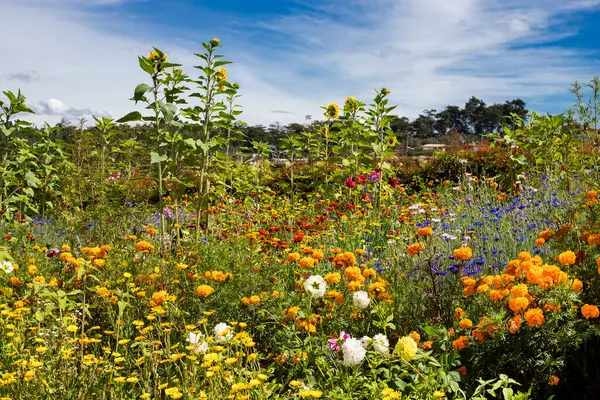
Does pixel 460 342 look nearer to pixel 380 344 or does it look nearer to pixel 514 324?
pixel 514 324

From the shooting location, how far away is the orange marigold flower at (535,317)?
2.51m

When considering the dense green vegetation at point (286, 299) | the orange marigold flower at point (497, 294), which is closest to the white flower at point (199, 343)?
the dense green vegetation at point (286, 299)

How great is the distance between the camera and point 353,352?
2479mm

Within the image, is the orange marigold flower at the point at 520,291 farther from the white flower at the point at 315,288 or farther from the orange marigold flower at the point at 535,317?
the white flower at the point at 315,288

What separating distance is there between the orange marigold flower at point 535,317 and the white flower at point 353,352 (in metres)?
0.81

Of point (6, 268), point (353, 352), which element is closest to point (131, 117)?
point (6, 268)

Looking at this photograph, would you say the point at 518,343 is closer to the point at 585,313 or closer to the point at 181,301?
the point at 585,313

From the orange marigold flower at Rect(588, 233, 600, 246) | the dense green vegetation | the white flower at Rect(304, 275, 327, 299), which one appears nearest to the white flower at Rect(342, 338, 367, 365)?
the dense green vegetation

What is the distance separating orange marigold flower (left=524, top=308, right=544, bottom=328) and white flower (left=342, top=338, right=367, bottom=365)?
0.81 m

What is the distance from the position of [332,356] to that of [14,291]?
2658mm

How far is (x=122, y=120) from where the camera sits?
5180 millimetres

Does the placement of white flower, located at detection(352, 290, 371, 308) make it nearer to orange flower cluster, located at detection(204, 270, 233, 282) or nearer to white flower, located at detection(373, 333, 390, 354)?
white flower, located at detection(373, 333, 390, 354)

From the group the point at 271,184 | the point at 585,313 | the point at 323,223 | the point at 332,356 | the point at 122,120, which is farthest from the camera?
the point at 271,184

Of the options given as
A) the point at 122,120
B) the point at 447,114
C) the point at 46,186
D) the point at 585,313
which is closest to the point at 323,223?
the point at 122,120
